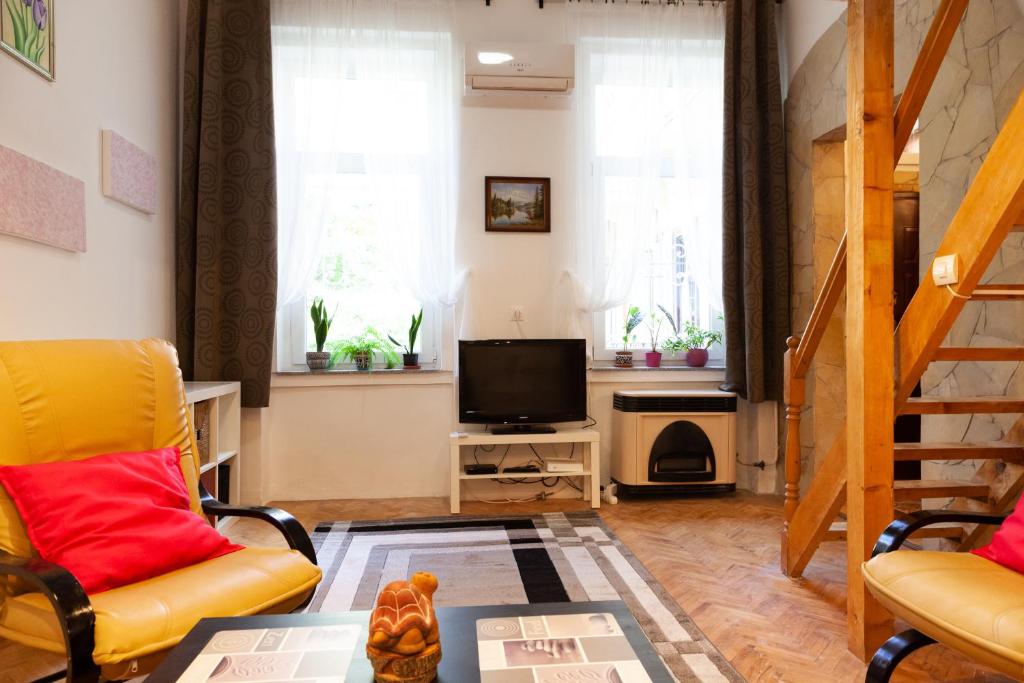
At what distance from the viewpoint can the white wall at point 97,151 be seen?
237 centimetres

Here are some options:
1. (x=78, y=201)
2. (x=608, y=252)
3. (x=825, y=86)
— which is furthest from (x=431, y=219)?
(x=825, y=86)

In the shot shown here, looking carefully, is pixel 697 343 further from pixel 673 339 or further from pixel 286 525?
pixel 286 525

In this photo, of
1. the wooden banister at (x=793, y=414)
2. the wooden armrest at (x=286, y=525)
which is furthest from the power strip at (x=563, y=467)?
the wooden armrest at (x=286, y=525)

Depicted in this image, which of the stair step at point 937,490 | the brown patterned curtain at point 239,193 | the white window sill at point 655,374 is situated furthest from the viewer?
the white window sill at point 655,374

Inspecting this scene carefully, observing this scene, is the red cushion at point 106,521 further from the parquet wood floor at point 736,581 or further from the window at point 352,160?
the window at point 352,160

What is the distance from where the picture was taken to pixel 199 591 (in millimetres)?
1578

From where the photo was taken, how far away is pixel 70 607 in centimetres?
136

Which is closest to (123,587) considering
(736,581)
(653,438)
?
(736,581)

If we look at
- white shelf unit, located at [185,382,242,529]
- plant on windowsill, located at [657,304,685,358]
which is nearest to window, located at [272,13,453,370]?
white shelf unit, located at [185,382,242,529]

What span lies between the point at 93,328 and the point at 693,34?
3.76 metres

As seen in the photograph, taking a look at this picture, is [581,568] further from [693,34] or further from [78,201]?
[693,34]

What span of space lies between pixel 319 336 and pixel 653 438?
2.11 meters

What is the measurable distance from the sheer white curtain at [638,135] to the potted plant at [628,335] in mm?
217

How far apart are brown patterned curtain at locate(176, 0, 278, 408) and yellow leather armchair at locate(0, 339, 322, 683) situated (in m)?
1.57
